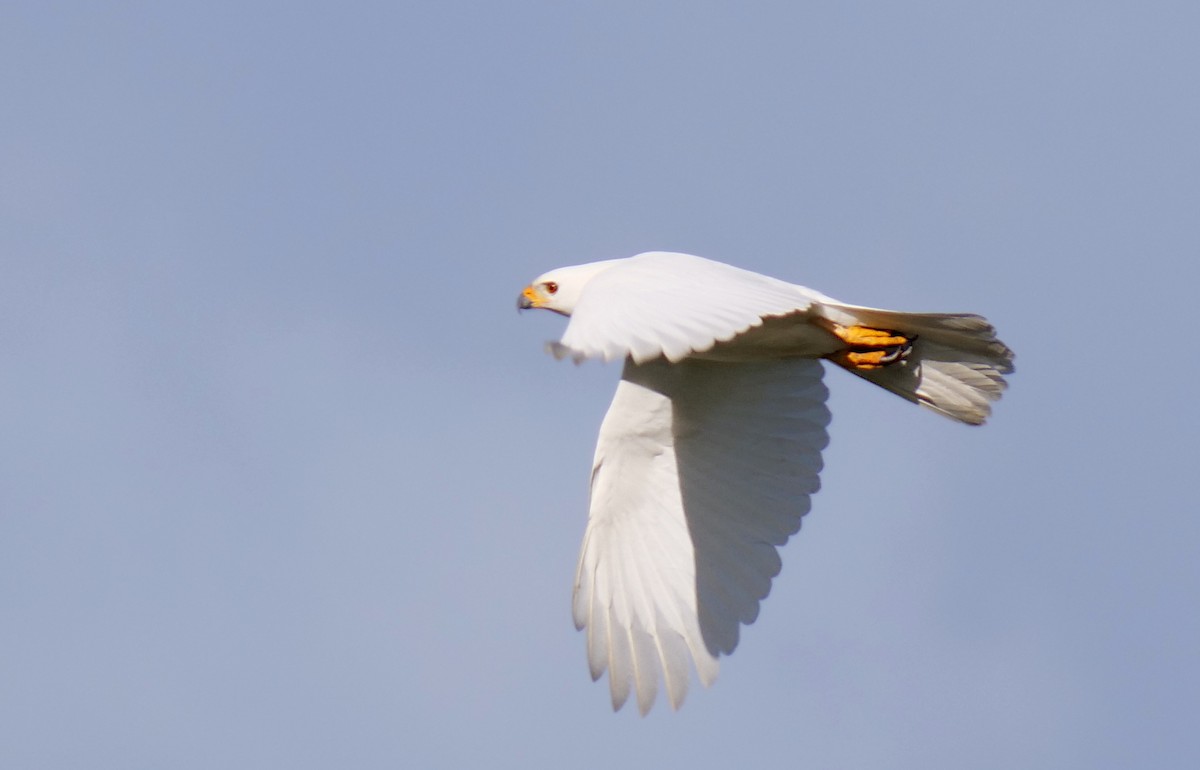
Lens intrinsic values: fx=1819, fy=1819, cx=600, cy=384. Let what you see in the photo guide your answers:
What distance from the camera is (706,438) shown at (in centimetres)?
998

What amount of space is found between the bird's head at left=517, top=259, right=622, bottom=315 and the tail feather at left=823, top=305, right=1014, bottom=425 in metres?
1.63

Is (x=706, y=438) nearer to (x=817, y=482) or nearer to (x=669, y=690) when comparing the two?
(x=817, y=482)

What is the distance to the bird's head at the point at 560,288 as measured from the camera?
10.2 m

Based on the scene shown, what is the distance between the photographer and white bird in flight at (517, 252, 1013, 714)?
9.30 metres

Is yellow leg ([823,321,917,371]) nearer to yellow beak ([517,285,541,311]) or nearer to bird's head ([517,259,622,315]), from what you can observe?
bird's head ([517,259,622,315])

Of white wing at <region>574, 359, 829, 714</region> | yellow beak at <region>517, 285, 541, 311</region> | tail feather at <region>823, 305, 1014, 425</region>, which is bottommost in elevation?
white wing at <region>574, 359, 829, 714</region>

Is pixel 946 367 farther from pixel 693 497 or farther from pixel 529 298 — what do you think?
pixel 529 298

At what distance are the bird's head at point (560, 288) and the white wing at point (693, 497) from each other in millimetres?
669

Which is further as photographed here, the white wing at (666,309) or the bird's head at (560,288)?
the bird's head at (560,288)

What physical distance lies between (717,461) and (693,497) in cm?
24

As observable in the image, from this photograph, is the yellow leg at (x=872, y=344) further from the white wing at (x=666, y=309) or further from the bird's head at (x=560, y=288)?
the bird's head at (x=560, y=288)

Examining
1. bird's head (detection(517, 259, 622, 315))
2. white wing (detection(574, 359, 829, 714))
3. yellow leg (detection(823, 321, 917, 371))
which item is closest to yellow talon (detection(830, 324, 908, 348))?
yellow leg (detection(823, 321, 917, 371))

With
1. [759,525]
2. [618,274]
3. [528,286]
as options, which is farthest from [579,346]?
[528,286]

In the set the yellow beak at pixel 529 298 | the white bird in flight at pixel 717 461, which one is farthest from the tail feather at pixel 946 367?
the yellow beak at pixel 529 298
